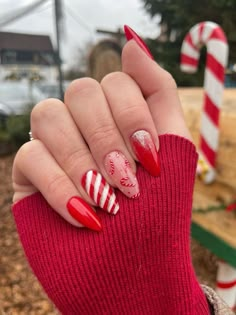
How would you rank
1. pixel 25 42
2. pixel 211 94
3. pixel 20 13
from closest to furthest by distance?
pixel 211 94 < pixel 20 13 < pixel 25 42

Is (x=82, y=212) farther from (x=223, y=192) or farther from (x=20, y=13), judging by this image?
(x=20, y=13)

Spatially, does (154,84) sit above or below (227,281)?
above

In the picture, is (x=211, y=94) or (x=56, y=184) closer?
(x=56, y=184)

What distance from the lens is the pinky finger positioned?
585mm

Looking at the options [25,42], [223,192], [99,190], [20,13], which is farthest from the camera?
[25,42]

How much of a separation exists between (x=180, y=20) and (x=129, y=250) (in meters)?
4.06

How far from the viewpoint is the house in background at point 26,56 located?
4.00 metres

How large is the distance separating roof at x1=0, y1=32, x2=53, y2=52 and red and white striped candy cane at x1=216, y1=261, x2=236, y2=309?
301 cm

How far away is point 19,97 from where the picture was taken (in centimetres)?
596

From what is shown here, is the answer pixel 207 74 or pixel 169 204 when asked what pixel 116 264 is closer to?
pixel 169 204

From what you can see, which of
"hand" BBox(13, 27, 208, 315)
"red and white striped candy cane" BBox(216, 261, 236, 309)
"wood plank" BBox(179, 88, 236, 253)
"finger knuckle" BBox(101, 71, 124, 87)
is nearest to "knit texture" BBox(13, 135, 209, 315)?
"hand" BBox(13, 27, 208, 315)

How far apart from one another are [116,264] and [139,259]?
43mm

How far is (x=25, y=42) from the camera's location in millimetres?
4566

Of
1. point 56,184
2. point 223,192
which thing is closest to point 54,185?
point 56,184
